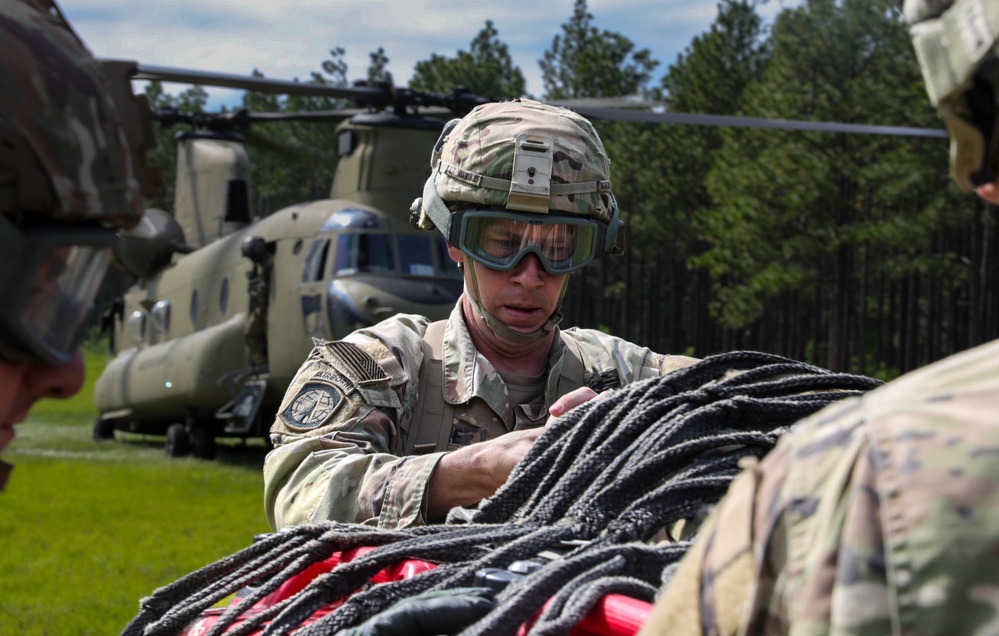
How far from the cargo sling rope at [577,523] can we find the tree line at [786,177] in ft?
56.2

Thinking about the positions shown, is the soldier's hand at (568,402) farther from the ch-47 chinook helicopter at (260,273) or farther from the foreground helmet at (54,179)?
the ch-47 chinook helicopter at (260,273)

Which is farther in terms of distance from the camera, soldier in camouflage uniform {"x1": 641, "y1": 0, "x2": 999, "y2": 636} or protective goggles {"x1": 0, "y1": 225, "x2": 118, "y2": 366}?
protective goggles {"x1": 0, "y1": 225, "x2": 118, "y2": 366}

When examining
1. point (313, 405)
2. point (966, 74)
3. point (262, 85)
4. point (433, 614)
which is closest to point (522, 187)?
point (313, 405)

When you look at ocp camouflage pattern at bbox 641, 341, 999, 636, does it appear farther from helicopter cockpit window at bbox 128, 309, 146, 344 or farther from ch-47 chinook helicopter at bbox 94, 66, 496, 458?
helicopter cockpit window at bbox 128, 309, 146, 344

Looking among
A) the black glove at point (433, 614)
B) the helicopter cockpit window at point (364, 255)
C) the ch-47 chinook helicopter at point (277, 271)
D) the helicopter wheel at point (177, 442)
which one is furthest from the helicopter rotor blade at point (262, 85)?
the black glove at point (433, 614)

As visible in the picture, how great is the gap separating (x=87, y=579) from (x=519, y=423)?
6.02 metres

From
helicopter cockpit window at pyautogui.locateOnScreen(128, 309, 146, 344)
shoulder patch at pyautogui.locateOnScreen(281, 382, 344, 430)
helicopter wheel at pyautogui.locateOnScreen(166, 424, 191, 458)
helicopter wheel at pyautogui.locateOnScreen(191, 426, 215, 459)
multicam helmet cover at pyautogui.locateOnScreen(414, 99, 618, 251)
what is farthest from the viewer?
helicopter cockpit window at pyautogui.locateOnScreen(128, 309, 146, 344)

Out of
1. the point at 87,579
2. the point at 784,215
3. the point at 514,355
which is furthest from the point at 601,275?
the point at 514,355

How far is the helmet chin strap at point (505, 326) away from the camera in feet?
10.9

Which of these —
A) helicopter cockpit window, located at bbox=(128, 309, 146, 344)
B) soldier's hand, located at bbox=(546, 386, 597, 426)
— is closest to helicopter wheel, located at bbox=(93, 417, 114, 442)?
helicopter cockpit window, located at bbox=(128, 309, 146, 344)

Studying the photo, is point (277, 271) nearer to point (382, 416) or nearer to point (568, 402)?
point (382, 416)

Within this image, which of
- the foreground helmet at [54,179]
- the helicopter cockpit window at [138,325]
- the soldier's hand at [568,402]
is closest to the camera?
the foreground helmet at [54,179]

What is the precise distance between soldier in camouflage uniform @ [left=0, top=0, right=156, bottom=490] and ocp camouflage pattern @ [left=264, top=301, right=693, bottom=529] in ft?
3.94

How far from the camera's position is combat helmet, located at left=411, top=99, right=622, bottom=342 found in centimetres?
→ 318
